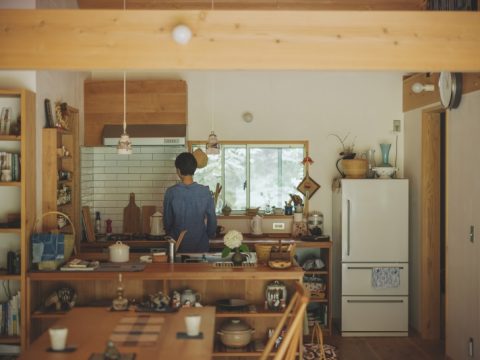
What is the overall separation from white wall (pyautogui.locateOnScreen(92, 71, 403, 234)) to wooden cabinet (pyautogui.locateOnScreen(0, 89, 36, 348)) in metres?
2.55

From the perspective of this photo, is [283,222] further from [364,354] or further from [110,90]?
[110,90]

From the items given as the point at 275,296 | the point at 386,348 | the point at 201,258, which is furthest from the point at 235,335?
the point at 386,348

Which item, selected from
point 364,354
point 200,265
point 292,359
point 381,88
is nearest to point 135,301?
point 200,265

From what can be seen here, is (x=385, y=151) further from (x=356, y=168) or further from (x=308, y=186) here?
(x=308, y=186)

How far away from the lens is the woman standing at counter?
5609 millimetres

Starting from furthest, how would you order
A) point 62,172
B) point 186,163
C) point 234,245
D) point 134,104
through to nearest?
point 134,104 → point 62,172 → point 186,163 → point 234,245

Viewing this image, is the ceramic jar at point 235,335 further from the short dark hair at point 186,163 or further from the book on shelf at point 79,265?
the short dark hair at point 186,163

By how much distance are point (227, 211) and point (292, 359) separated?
3.94m

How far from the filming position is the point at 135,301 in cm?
497

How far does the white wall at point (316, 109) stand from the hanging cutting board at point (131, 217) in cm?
125

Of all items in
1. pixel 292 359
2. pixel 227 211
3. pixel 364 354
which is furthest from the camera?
pixel 227 211

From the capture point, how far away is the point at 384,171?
684 cm

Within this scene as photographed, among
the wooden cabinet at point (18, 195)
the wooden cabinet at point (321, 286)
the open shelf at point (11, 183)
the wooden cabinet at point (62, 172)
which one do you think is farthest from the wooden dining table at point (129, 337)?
the wooden cabinet at point (321, 286)

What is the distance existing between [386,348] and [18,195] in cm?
375
